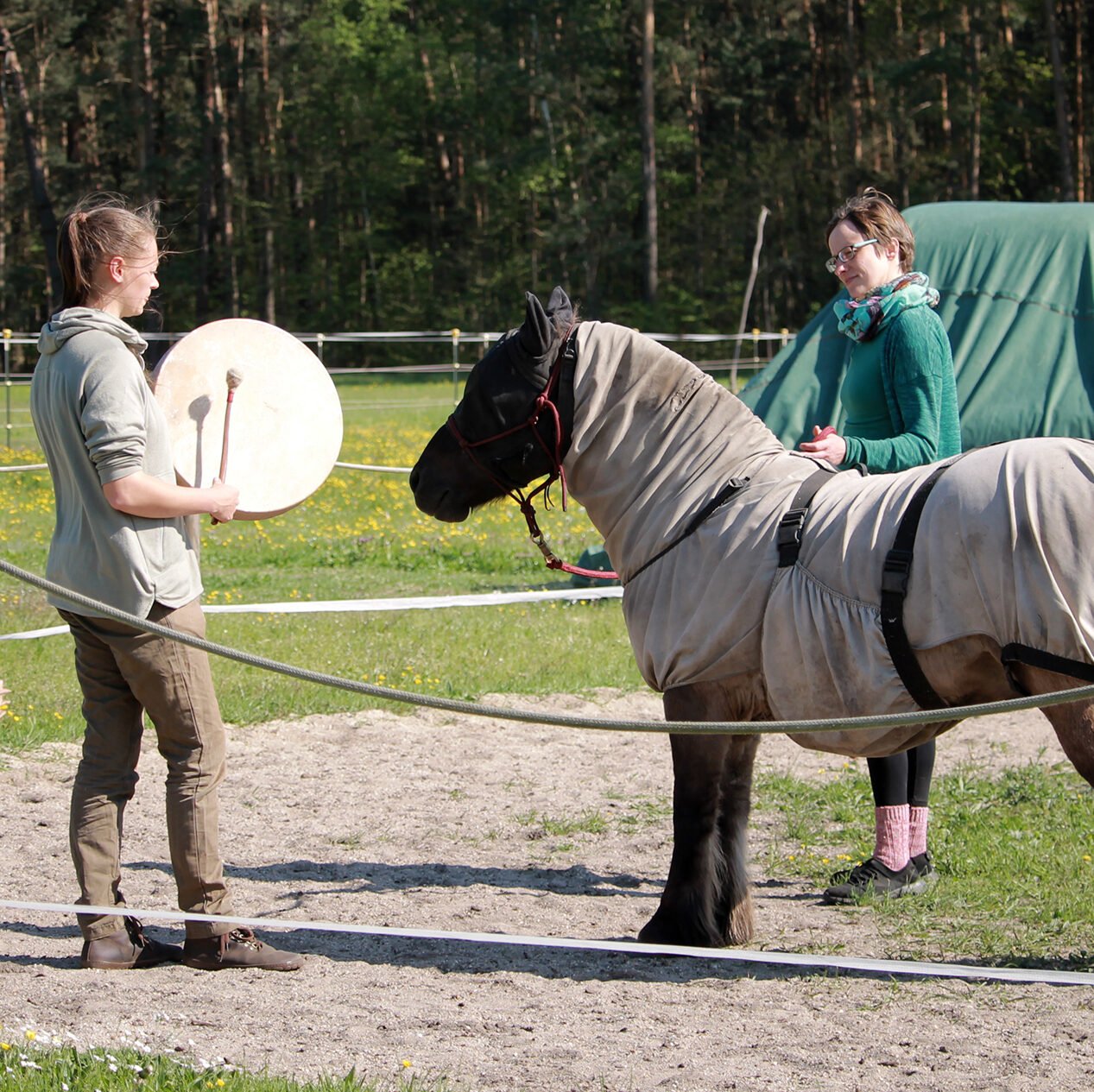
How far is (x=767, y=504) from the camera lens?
3725 millimetres

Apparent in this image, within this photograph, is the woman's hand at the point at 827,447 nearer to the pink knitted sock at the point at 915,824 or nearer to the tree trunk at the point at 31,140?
the pink knitted sock at the point at 915,824

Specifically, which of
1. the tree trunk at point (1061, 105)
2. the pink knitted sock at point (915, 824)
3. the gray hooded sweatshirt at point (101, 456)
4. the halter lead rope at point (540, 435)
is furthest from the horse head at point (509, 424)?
the tree trunk at point (1061, 105)

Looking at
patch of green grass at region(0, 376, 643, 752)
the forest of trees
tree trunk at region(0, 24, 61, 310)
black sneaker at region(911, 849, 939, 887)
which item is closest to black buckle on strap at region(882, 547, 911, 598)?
black sneaker at region(911, 849, 939, 887)

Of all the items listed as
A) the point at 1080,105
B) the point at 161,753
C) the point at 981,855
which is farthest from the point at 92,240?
the point at 1080,105

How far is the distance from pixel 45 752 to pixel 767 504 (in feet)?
12.8

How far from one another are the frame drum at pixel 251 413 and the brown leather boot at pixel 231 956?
123cm

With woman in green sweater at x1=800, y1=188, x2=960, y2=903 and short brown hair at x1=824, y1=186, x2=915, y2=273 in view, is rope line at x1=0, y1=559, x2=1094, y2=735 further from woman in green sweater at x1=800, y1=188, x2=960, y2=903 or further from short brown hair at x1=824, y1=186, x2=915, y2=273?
short brown hair at x1=824, y1=186, x2=915, y2=273

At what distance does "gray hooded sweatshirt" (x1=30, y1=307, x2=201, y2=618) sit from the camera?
339 cm

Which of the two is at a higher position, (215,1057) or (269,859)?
(215,1057)

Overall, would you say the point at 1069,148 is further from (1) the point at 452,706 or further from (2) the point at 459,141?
(1) the point at 452,706

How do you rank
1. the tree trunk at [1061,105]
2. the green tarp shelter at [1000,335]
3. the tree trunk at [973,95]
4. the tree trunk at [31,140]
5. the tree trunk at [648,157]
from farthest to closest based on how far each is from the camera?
the tree trunk at [973,95] < the tree trunk at [648,157] < the tree trunk at [1061,105] < the tree trunk at [31,140] < the green tarp shelter at [1000,335]

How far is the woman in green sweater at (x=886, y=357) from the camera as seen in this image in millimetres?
4145

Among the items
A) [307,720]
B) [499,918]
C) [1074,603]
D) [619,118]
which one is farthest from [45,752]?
[619,118]

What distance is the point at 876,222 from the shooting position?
419cm
